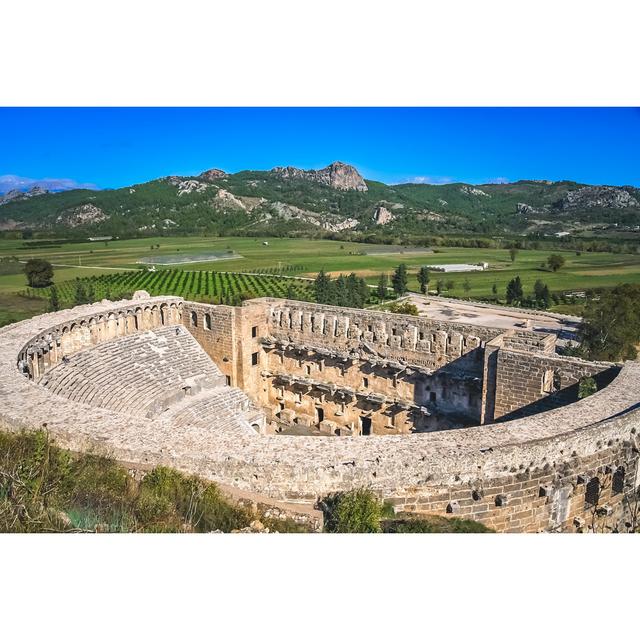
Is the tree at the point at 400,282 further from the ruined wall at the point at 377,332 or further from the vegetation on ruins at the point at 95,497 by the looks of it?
the vegetation on ruins at the point at 95,497

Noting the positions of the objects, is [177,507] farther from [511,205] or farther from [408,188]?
[408,188]

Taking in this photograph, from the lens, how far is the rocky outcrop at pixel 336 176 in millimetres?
181625

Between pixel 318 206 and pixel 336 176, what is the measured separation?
40.7 m

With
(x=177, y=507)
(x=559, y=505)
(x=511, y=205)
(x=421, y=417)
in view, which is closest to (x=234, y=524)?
(x=177, y=507)

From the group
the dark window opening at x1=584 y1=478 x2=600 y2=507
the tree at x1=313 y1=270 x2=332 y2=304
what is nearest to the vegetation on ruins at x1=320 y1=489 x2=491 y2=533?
the dark window opening at x1=584 y1=478 x2=600 y2=507

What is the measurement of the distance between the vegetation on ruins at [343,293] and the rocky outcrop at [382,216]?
85.8m

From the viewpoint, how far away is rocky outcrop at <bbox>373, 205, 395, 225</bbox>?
140000 millimetres

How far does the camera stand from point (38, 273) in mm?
46500

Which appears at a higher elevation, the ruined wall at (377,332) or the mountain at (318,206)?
the mountain at (318,206)

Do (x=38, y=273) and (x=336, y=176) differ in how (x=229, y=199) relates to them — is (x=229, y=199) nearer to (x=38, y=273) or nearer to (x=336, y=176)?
(x=336, y=176)

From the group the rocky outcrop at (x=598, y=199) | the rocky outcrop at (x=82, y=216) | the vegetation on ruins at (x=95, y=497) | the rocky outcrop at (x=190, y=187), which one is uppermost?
the rocky outcrop at (x=190, y=187)

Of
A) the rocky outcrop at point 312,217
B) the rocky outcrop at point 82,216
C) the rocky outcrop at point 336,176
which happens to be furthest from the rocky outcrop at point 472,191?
the rocky outcrop at point 82,216

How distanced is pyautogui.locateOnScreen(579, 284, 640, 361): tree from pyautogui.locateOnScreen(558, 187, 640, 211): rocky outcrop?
37.3 meters

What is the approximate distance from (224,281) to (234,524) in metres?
56.6
